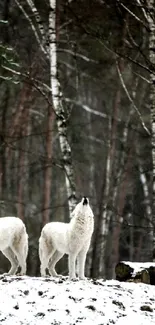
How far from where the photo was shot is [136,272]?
11.9 m

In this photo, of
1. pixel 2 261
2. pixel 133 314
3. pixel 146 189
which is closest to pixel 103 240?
pixel 2 261

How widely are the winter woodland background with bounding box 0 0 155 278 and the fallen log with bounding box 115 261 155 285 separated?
212 cm

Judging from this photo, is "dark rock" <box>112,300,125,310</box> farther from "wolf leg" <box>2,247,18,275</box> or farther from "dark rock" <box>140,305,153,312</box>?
"wolf leg" <box>2,247,18,275</box>

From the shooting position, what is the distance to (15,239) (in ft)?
37.3

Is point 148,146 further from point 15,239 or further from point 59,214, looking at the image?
point 15,239

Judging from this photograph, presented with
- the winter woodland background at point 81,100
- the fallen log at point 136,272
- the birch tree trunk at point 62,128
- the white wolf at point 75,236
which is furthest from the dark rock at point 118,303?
the birch tree trunk at point 62,128

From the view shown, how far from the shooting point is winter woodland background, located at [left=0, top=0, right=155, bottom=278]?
1661 centimetres

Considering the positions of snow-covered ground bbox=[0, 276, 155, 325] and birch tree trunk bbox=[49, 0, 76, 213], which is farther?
birch tree trunk bbox=[49, 0, 76, 213]

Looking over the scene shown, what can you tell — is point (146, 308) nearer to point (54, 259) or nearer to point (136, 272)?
point (136, 272)

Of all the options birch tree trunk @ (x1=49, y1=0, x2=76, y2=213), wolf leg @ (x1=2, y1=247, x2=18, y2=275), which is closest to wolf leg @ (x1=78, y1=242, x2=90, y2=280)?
wolf leg @ (x1=2, y1=247, x2=18, y2=275)

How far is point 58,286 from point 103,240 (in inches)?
487

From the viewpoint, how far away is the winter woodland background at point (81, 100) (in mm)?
16609

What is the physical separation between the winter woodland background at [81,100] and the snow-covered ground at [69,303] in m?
4.35

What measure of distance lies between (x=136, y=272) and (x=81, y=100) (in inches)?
898
